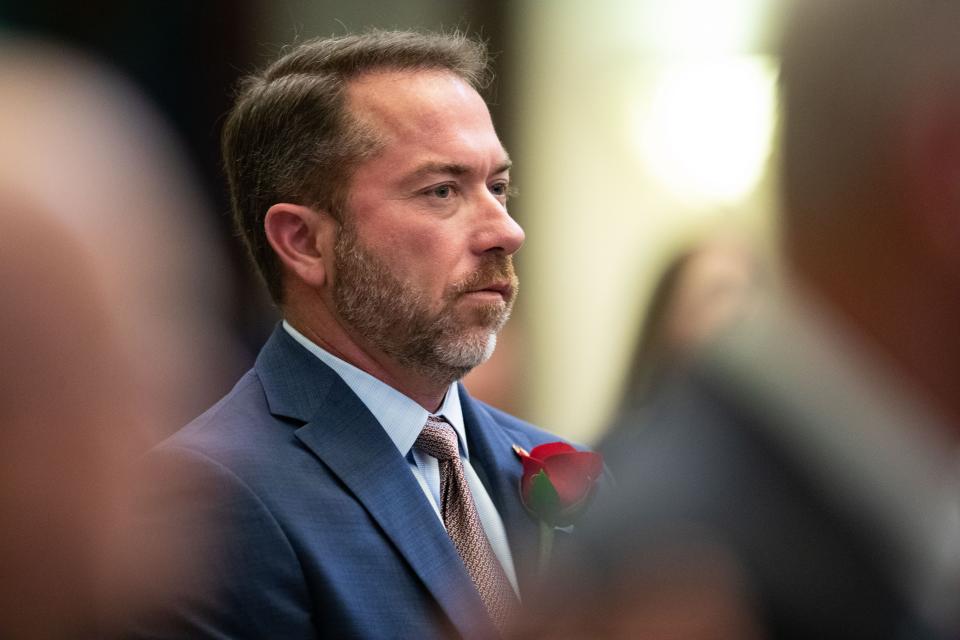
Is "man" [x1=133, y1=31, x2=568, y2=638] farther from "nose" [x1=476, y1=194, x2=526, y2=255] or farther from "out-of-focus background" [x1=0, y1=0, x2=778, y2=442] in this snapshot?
"out-of-focus background" [x1=0, y1=0, x2=778, y2=442]

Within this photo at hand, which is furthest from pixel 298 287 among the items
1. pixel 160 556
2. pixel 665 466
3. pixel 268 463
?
pixel 665 466

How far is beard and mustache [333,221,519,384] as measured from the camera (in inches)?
72.7

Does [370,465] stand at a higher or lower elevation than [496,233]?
lower

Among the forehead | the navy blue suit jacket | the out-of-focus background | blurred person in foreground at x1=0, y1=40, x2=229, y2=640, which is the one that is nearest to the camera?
blurred person in foreground at x1=0, y1=40, x2=229, y2=640

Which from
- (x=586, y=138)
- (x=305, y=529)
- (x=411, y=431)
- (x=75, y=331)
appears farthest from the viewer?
(x=586, y=138)

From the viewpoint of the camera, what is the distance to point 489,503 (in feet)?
6.09

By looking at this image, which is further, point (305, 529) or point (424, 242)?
point (424, 242)

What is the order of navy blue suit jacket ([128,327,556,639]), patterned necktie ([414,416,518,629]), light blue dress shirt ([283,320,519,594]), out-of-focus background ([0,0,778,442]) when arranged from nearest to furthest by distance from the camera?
navy blue suit jacket ([128,327,556,639]), patterned necktie ([414,416,518,629]), light blue dress shirt ([283,320,519,594]), out-of-focus background ([0,0,778,442])

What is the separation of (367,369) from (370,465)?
0.74ft

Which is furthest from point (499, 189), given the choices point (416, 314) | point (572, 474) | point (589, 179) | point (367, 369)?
point (589, 179)

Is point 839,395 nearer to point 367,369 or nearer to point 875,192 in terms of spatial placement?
point 875,192

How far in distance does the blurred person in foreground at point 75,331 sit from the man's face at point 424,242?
1075 mm

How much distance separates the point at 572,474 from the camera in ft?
5.74

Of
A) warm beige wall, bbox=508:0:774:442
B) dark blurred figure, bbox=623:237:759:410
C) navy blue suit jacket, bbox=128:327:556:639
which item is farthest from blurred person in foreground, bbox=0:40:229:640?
warm beige wall, bbox=508:0:774:442
